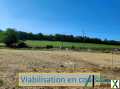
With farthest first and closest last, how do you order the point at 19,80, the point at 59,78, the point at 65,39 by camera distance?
the point at 65,39 < the point at 59,78 < the point at 19,80

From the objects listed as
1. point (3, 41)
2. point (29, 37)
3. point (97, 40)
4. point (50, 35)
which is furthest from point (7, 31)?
point (97, 40)

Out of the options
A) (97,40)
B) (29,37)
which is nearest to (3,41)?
(29,37)

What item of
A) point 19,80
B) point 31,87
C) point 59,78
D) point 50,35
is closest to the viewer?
point 31,87

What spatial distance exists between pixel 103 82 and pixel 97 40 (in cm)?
7651

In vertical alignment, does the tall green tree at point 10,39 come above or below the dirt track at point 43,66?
above

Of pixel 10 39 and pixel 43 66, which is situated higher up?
pixel 10 39

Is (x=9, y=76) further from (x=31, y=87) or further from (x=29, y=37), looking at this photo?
(x=29, y=37)

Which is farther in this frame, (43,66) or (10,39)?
(10,39)

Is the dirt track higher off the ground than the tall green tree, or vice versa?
the tall green tree

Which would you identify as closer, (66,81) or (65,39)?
(66,81)

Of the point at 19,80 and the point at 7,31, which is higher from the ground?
the point at 7,31

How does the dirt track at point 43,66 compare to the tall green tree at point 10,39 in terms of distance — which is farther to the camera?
the tall green tree at point 10,39

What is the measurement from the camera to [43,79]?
380 inches

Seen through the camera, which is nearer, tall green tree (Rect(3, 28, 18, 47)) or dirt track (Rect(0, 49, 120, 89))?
dirt track (Rect(0, 49, 120, 89))
